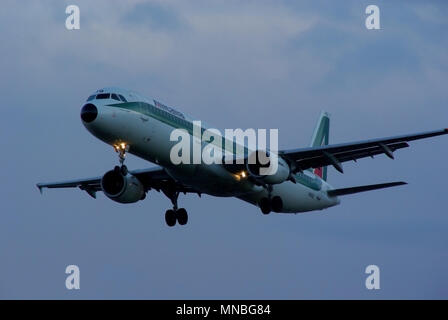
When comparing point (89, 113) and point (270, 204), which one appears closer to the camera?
point (89, 113)

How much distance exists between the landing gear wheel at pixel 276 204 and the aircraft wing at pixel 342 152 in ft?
7.57

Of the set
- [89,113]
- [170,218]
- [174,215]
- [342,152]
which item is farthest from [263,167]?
[89,113]

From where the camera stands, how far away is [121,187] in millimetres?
59094

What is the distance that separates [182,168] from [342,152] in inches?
379

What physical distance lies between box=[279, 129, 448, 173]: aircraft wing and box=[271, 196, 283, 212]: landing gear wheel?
7.57 ft

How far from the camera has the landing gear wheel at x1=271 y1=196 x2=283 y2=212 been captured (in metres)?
60.2

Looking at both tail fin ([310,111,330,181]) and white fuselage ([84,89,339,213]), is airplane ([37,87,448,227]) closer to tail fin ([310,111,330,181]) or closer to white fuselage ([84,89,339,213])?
white fuselage ([84,89,339,213])

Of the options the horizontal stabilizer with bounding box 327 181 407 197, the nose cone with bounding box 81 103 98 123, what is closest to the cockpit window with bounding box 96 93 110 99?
the nose cone with bounding box 81 103 98 123

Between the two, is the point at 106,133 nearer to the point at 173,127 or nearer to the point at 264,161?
the point at 173,127

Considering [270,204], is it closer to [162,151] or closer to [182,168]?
[182,168]

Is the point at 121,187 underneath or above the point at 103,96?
underneath
